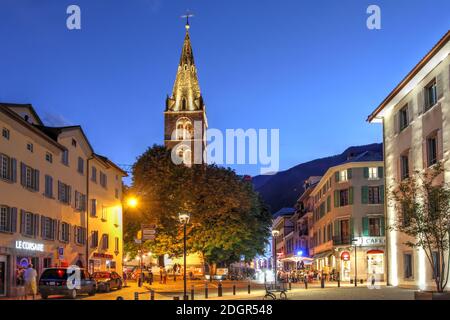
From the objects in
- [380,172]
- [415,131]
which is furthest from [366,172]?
[415,131]

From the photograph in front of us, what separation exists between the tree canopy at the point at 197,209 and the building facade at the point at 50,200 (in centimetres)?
483

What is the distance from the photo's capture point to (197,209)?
6731 centimetres

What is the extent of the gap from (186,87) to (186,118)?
7.01 m

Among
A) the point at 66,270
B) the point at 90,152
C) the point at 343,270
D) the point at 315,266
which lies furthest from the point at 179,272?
the point at 66,270

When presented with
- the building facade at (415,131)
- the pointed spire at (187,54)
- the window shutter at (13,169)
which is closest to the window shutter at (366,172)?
the building facade at (415,131)

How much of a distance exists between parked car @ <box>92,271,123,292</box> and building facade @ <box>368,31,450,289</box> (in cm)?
1875

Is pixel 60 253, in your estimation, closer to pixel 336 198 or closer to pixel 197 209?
pixel 197 209

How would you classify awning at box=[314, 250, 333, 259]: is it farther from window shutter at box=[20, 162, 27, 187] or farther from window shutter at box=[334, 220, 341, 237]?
window shutter at box=[20, 162, 27, 187]

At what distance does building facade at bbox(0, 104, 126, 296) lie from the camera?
3781 centimetres

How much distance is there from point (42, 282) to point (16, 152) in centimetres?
734

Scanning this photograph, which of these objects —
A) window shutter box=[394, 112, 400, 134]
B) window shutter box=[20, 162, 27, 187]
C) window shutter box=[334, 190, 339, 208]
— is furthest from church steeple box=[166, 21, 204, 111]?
window shutter box=[20, 162, 27, 187]

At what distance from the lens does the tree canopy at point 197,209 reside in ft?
220
